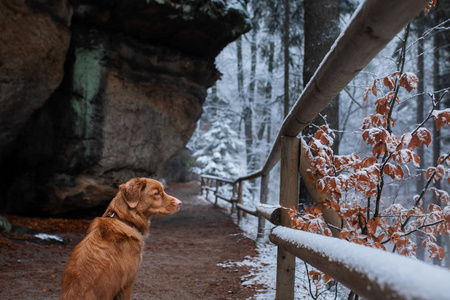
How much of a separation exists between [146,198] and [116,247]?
607 millimetres

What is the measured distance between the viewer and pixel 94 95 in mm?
8336

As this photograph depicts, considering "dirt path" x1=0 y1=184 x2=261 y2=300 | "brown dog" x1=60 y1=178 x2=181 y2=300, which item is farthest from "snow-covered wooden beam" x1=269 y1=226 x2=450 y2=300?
"dirt path" x1=0 y1=184 x2=261 y2=300

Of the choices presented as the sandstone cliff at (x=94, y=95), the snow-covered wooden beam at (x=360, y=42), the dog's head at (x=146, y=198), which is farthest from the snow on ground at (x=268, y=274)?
the sandstone cliff at (x=94, y=95)

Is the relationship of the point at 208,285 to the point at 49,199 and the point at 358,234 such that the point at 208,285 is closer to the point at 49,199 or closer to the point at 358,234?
the point at 358,234

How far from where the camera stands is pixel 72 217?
355 inches

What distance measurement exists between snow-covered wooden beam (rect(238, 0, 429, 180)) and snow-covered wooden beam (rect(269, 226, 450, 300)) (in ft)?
2.39

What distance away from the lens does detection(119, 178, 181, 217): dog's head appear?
2.91m

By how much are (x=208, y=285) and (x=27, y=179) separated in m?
6.82

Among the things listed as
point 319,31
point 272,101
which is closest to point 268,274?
point 319,31

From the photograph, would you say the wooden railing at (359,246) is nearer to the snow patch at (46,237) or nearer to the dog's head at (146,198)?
the dog's head at (146,198)

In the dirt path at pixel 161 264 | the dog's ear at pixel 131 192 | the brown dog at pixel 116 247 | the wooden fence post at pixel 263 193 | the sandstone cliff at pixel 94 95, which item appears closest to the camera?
the brown dog at pixel 116 247

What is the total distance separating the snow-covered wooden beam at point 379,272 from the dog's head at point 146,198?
1978 mm

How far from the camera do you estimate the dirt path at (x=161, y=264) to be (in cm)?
370

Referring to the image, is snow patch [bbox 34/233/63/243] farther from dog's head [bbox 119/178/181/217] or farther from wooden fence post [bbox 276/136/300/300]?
wooden fence post [bbox 276/136/300/300]
